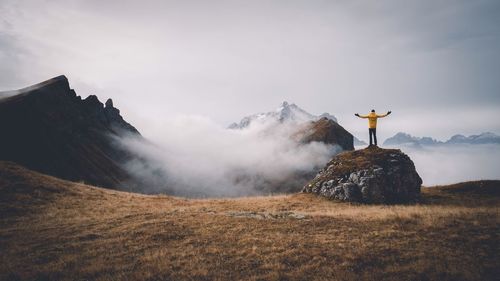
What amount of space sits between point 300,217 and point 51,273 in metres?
16.5

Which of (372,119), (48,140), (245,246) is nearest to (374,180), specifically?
(372,119)

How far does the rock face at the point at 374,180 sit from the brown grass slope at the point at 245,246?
1164 cm

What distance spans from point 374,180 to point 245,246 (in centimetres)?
2321

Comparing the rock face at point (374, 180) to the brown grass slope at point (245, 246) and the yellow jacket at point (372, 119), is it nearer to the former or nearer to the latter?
the yellow jacket at point (372, 119)

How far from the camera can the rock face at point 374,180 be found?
34.1 meters

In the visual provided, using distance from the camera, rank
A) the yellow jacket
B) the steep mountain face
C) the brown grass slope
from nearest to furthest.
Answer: the brown grass slope
the yellow jacket
the steep mountain face

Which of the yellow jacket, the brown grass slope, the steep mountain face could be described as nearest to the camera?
the brown grass slope

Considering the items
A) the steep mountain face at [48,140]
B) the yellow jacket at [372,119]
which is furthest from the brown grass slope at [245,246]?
the steep mountain face at [48,140]

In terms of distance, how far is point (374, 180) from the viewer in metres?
34.3

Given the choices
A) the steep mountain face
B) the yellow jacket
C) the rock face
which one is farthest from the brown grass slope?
the steep mountain face

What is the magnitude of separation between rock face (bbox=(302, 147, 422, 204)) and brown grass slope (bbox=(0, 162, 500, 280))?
458 inches

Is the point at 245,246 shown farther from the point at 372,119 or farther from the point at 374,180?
the point at 372,119

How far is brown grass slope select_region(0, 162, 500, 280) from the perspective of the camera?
12.9m

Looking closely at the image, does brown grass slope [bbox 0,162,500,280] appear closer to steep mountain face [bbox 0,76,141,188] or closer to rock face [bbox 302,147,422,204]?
rock face [bbox 302,147,422,204]
